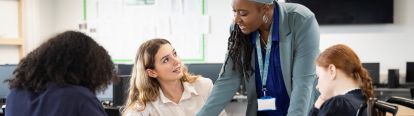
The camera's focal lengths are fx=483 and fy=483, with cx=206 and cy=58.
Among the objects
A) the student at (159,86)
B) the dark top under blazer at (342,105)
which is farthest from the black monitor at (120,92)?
the dark top under blazer at (342,105)

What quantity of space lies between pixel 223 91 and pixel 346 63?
509 mm

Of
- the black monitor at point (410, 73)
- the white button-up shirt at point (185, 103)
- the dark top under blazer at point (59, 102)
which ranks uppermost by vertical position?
the dark top under blazer at point (59, 102)

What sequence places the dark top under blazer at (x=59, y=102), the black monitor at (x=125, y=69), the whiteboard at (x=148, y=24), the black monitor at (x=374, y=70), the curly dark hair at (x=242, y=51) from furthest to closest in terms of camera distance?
the whiteboard at (x=148, y=24), the black monitor at (x=374, y=70), the black monitor at (x=125, y=69), the curly dark hair at (x=242, y=51), the dark top under blazer at (x=59, y=102)

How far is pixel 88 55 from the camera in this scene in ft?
5.06

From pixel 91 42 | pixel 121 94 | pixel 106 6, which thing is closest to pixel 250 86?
pixel 91 42

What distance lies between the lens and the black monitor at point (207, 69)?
351cm

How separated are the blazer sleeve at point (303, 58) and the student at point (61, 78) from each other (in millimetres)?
719

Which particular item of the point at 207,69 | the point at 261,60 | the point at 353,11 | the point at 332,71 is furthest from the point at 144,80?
the point at 353,11

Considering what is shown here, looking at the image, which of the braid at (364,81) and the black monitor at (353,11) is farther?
the black monitor at (353,11)

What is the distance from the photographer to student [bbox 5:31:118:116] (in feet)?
4.97

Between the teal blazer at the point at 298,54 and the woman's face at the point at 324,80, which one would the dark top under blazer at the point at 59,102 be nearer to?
the teal blazer at the point at 298,54

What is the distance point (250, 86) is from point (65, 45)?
2.62ft

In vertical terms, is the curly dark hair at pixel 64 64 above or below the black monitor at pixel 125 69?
above

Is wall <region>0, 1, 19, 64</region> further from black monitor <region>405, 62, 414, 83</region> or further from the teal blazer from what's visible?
black monitor <region>405, 62, 414, 83</region>
